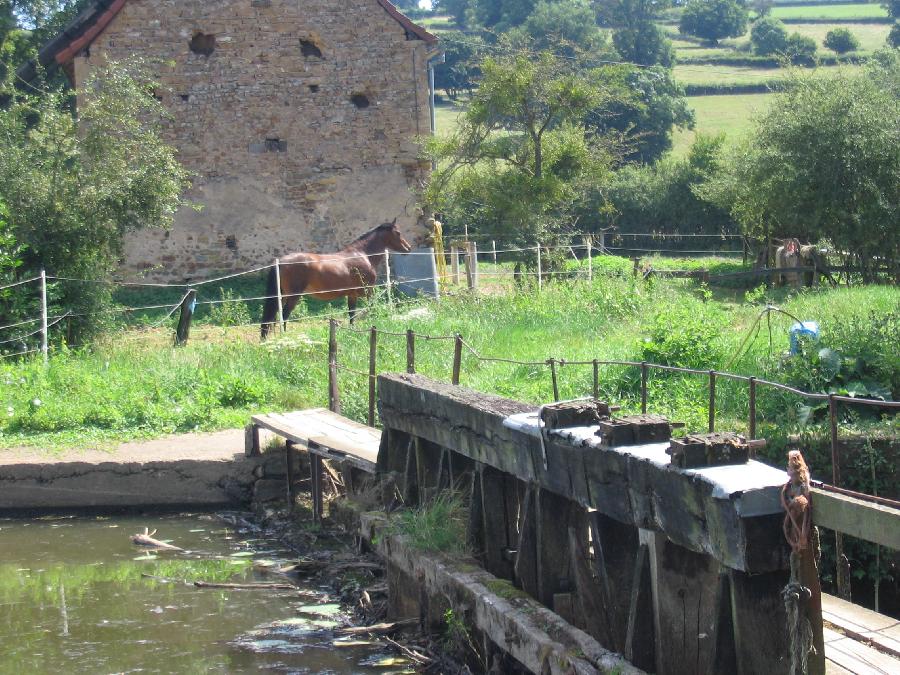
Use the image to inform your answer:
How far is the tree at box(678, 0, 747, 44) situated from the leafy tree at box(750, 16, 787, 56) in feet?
18.3

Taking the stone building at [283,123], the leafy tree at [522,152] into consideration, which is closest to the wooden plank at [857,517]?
the leafy tree at [522,152]

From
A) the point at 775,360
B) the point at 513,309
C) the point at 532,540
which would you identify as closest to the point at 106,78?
the point at 513,309

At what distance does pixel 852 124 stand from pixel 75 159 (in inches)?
563

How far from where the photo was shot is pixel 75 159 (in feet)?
55.5

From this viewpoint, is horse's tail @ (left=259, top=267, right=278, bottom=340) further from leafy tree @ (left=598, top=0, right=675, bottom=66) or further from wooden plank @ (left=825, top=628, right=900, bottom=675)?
leafy tree @ (left=598, top=0, right=675, bottom=66)

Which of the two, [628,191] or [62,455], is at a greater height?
[628,191]

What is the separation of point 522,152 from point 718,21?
68.3m

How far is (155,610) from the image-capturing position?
8.46 metres

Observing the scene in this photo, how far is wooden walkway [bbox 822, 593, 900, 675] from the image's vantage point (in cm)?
477

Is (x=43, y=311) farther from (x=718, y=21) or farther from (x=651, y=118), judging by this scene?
(x=718, y=21)

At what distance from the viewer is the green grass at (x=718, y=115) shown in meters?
55.4

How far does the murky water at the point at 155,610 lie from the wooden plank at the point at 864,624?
281 centimetres

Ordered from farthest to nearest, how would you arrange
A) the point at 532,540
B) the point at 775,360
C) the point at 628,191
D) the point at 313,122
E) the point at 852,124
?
the point at 628,191 → the point at 313,122 → the point at 852,124 → the point at 775,360 → the point at 532,540

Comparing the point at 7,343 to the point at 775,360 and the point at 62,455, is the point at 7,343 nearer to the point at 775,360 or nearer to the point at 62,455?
the point at 62,455
